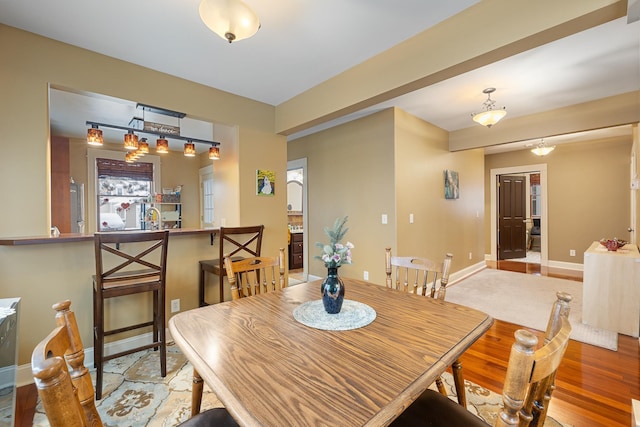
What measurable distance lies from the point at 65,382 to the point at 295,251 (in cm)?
A: 494

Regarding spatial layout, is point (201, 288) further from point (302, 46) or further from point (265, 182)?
point (302, 46)

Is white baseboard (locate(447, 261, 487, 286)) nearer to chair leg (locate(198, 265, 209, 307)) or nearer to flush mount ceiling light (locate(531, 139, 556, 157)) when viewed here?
flush mount ceiling light (locate(531, 139, 556, 157))

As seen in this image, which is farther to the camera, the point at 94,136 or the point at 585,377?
the point at 94,136

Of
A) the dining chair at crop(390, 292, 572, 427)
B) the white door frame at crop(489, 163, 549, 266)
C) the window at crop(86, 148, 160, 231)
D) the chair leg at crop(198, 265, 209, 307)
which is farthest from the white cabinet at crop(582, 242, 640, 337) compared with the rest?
the window at crop(86, 148, 160, 231)

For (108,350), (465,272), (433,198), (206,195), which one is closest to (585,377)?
(433,198)

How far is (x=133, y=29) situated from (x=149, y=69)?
1.84 feet

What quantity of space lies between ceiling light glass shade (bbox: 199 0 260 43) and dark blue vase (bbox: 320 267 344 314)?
1392 millimetres

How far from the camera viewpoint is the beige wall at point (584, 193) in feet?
16.3

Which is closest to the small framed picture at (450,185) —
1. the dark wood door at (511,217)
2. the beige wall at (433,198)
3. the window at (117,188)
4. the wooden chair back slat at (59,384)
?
the beige wall at (433,198)

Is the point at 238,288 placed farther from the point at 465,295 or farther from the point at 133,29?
the point at 465,295

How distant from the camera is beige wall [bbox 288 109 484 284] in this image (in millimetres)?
3561

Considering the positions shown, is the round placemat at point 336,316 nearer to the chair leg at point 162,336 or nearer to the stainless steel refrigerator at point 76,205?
the chair leg at point 162,336

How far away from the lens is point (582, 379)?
2.02 meters

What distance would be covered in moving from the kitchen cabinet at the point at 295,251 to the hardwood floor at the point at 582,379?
3488 millimetres
